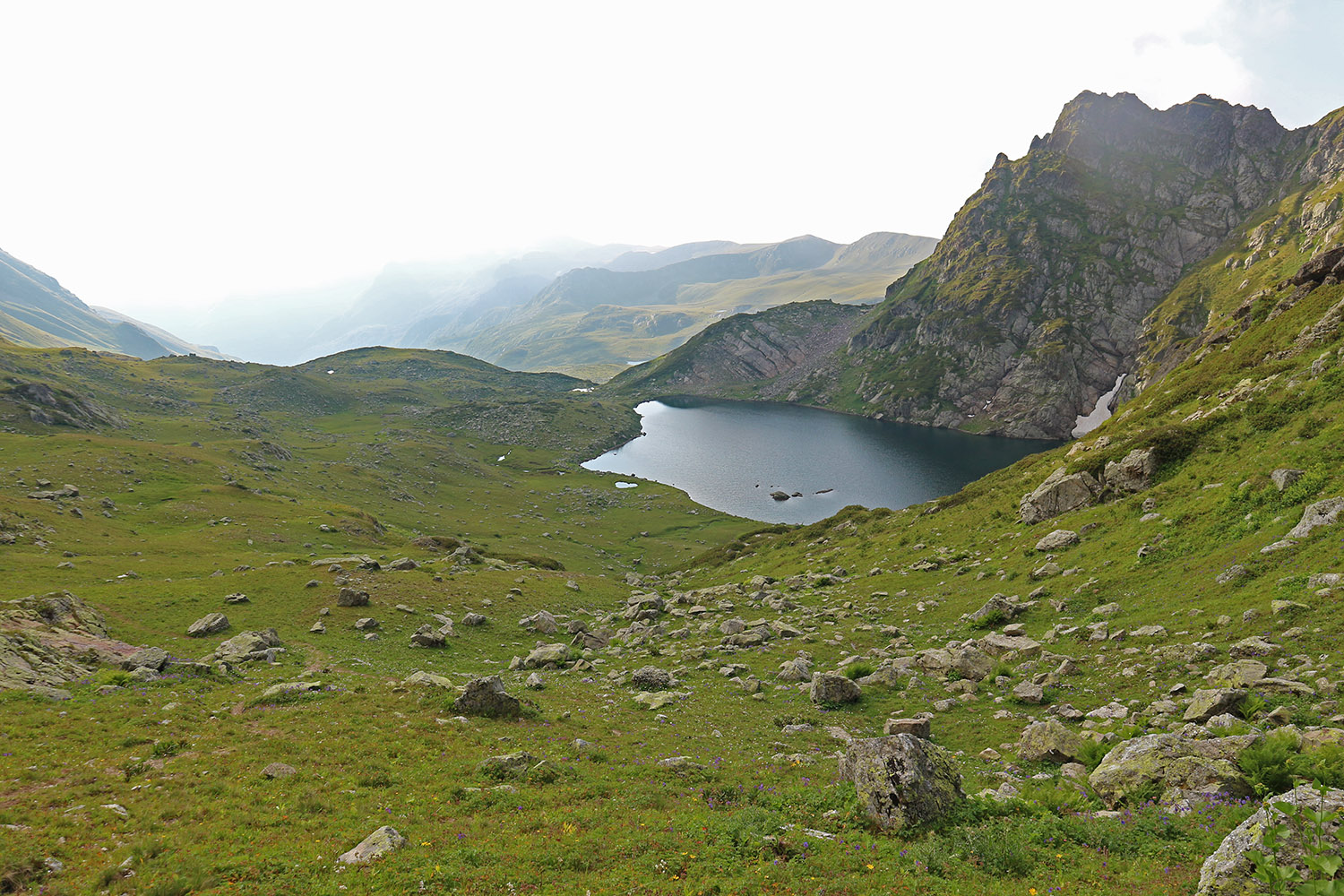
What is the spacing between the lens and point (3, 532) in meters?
43.0

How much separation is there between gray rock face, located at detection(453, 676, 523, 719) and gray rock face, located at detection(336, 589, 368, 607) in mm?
20847

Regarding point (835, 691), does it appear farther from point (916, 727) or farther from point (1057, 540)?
point (1057, 540)

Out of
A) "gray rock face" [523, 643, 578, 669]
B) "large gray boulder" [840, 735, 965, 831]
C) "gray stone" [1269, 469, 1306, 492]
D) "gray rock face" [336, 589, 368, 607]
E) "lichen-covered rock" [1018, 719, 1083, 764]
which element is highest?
"gray stone" [1269, 469, 1306, 492]

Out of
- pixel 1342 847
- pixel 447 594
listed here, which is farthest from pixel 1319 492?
pixel 447 594

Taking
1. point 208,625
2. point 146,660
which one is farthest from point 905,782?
point 208,625

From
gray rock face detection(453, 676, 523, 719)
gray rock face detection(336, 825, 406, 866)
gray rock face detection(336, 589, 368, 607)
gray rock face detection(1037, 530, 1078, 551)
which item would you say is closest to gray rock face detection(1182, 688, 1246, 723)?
gray rock face detection(1037, 530, 1078, 551)

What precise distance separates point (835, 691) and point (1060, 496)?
1130 inches

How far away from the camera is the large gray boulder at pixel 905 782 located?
13344 mm

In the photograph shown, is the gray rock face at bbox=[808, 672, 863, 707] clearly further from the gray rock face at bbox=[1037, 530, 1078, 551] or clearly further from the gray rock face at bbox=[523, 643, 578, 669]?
the gray rock face at bbox=[1037, 530, 1078, 551]

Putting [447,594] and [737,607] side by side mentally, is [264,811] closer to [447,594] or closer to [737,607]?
[447,594]

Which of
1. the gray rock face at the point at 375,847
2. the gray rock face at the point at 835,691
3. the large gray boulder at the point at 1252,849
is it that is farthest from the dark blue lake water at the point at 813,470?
the large gray boulder at the point at 1252,849

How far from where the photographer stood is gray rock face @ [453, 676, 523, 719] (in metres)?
23.8

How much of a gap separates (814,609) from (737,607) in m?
7.23

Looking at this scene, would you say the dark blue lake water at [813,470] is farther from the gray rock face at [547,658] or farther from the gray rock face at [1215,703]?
the gray rock face at [1215,703]
